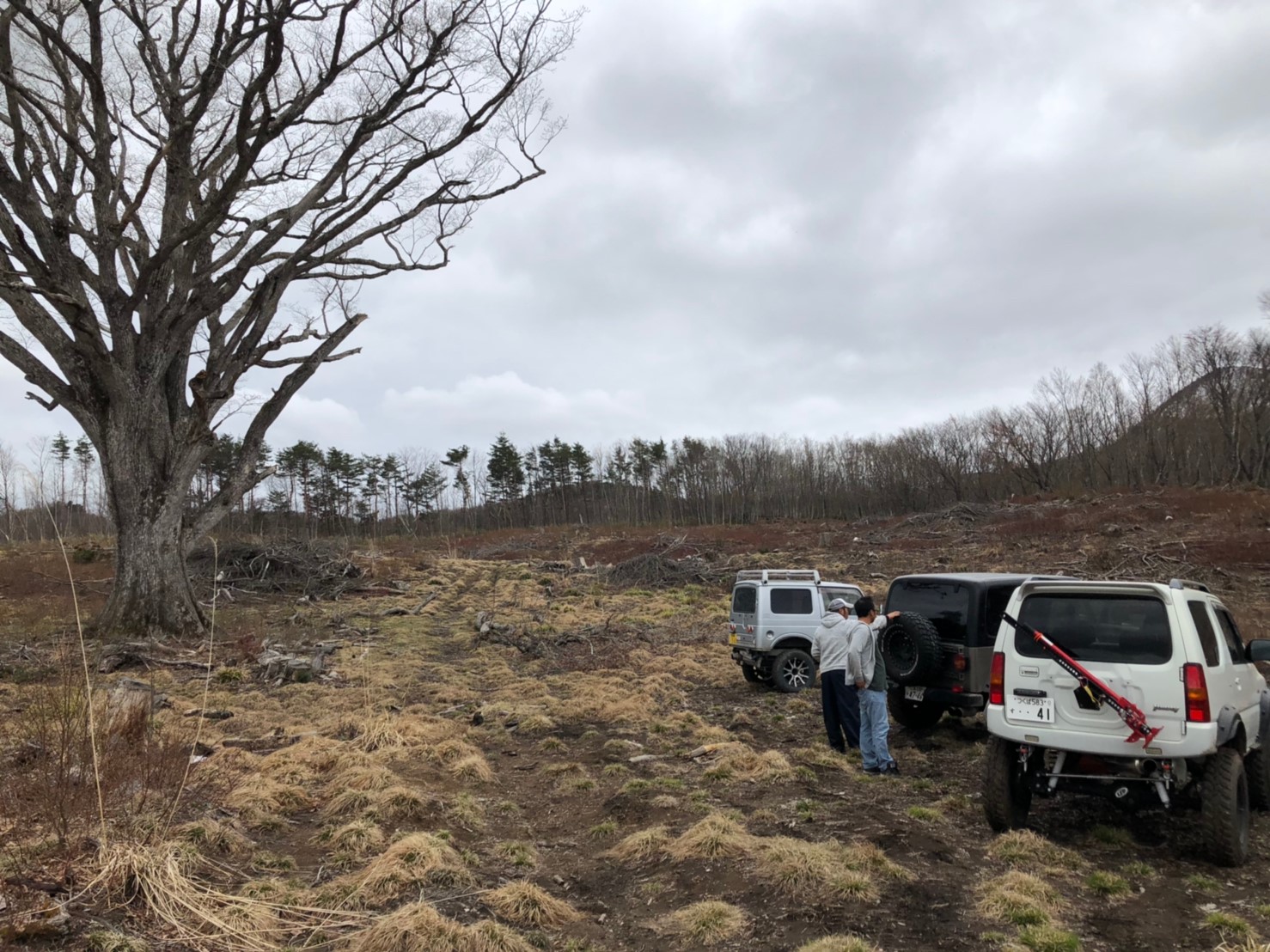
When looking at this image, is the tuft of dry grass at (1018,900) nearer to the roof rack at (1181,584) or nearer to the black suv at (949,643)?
the roof rack at (1181,584)

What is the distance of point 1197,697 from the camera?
17.5ft

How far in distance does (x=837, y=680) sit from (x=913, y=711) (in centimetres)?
141

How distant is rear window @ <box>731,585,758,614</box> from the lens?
519 inches

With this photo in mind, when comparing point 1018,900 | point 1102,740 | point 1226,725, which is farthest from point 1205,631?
point 1018,900

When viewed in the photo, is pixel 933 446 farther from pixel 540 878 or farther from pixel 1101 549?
pixel 540 878

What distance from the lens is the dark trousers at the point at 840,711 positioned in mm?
8961

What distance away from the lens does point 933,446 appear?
7650 cm

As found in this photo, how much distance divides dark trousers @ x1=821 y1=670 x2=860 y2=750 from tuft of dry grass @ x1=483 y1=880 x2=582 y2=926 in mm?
4817

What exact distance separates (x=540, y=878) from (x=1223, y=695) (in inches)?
212

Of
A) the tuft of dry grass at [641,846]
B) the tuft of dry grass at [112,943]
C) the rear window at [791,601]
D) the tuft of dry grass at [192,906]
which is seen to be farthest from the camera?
the rear window at [791,601]

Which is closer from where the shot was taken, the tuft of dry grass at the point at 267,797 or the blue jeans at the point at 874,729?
the tuft of dry grass at the point at 267,797

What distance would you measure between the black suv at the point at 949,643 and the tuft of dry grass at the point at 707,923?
4.31 metres

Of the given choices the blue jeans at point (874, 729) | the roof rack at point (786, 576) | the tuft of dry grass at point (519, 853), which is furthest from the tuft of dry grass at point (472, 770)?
the roof rack at point (786, 576)

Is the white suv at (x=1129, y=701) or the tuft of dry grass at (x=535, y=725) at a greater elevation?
the white suv at (x=1129, y=701)
